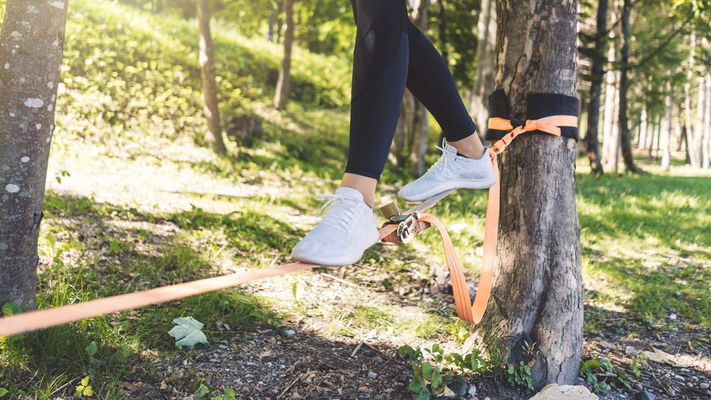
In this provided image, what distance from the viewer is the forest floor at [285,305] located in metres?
2.28

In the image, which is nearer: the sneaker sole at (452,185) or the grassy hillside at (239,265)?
the sneaker sole at (452,185)

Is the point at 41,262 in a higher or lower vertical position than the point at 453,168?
lower

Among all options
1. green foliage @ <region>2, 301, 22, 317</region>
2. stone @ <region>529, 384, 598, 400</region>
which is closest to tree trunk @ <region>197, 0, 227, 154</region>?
green foliage @ <region>2, 301, 22, 317</region>

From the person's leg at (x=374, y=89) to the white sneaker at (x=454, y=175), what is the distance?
0.40 meters

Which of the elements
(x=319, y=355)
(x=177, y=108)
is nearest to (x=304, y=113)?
(x=177, y=108)

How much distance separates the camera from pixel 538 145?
2.38 meters

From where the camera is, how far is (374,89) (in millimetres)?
1692

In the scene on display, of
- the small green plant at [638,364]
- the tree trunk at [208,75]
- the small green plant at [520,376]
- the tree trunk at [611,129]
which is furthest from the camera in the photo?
the tree trunk at [611,129]

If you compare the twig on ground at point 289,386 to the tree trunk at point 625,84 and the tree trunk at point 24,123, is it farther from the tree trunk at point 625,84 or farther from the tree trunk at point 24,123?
the tree trunk at point 625,84

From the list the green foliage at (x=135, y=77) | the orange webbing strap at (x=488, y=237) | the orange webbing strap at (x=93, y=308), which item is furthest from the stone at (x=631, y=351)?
the green foliage at (x=135, y=77)

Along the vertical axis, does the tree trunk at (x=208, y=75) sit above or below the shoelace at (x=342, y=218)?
above

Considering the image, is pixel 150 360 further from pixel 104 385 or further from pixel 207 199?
pixel 207 199

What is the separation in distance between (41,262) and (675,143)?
4576cm

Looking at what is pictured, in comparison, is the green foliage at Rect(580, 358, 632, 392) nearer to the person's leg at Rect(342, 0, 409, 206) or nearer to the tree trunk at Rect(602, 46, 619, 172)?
the person's leg at Rect(342, 0, 409, 206)
